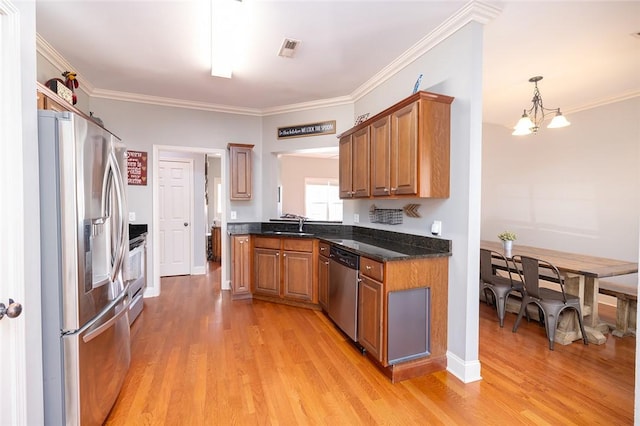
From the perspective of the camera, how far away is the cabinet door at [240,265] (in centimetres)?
412

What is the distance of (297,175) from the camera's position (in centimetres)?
731

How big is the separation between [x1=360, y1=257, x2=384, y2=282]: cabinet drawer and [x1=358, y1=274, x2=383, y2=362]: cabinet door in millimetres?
41

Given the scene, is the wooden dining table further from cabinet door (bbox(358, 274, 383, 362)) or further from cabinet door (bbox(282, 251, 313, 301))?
cabinet door (bbox(282, 251, 313, 301))

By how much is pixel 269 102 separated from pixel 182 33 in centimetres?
181

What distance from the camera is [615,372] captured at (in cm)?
239

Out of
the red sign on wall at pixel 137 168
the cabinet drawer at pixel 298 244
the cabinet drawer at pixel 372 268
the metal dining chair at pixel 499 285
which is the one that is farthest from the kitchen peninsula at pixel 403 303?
the red sign on wall at pixel 137 168

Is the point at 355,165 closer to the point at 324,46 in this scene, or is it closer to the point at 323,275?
the point at 324,46

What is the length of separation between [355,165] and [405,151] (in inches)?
37.0

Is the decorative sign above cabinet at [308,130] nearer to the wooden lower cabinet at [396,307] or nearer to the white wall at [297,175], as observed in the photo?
the wooden lower cabinet at [396,307]

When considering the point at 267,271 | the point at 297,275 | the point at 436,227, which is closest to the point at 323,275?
the point at 297,275

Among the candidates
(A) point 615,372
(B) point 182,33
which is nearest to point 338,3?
(B) point 182,33

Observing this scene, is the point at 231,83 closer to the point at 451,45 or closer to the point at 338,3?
the point at 338,3

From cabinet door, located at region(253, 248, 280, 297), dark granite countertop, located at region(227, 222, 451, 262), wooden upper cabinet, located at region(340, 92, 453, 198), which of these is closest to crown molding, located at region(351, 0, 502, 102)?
wooden upper cabinet, located at region(340, 92, 453, 198)

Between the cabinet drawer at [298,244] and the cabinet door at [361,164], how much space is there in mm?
880
